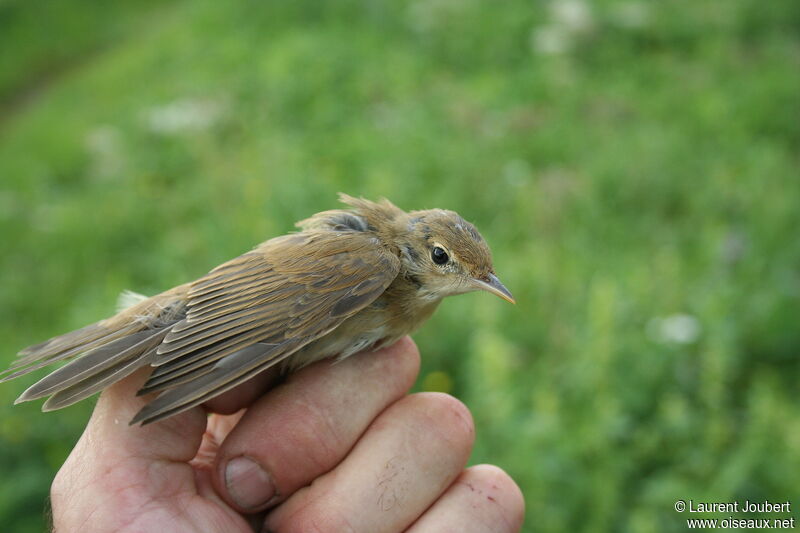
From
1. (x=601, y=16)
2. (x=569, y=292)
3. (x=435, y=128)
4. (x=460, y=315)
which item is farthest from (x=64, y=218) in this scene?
(x=601, y=16)

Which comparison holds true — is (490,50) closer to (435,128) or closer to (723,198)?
(435,128)

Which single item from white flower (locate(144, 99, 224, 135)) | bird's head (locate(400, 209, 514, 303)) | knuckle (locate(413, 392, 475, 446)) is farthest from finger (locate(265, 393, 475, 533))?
white flower (locate(144, 99, 224, 135))

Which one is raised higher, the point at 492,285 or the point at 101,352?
the point at 101,352

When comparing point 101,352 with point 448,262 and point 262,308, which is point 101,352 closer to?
point 262,308

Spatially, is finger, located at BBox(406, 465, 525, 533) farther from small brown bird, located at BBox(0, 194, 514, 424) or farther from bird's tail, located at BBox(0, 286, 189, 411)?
bird's tail, located at BBox(0, 286, 189, 411)

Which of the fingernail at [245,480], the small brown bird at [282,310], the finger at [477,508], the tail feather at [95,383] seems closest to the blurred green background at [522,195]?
the small brown bird at [282,310]

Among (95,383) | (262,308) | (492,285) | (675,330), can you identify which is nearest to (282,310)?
(262,308)
